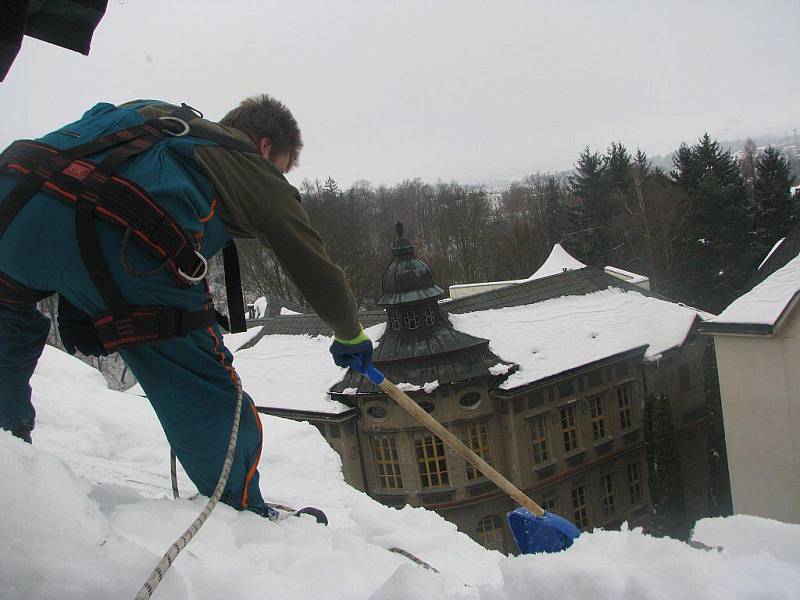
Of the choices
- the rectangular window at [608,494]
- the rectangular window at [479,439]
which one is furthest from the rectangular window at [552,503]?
the rectangular window at [479,439]

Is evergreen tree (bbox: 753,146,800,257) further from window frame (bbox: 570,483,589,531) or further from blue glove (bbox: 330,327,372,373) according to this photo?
blue glove (bbox: 330,327,372,373)

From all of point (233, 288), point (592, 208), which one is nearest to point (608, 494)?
point (233, 288)

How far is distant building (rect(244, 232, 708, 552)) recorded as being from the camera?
49.5 feet

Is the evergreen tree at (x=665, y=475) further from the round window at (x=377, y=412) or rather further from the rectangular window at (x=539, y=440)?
the round window at (x=377, y=412)

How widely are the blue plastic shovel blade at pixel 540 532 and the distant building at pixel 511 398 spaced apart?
1191 centimetres

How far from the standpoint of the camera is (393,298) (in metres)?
15.8

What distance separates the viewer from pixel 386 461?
50.5ft

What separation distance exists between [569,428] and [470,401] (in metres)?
3.07

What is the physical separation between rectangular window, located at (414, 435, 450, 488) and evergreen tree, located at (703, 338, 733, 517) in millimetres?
7865

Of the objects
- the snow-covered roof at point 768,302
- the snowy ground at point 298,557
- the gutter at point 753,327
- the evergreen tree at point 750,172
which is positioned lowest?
the gutter at point 753,327

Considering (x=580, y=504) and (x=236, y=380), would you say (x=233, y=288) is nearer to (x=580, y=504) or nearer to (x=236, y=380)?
(x=236, y=380)

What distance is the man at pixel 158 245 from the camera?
71.1 inches

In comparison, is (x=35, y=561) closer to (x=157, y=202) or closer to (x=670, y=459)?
(x=157, y=202)

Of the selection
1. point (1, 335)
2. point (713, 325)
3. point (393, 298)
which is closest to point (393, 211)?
point (393, 298)
